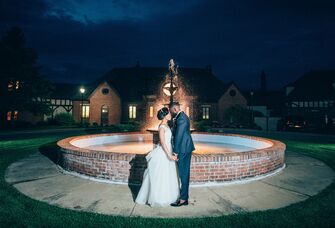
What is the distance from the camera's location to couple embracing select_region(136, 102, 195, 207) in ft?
16.5

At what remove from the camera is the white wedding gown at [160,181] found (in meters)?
4.98

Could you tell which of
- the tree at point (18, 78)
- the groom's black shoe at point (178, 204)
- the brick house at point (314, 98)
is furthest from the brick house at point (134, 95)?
the groom's black shoe at point (178, 204)

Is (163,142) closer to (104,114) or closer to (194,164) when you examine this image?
(194,164)

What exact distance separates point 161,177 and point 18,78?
30443 mm

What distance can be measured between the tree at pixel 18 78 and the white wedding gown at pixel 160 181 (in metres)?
29.5

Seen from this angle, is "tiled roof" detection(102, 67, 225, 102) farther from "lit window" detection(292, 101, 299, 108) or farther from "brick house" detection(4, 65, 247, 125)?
"lit window" detection(292, 101, 299, 108)

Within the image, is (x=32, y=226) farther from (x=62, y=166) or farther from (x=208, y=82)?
(x=208, y=82)

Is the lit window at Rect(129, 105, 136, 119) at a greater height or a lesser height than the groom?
greater

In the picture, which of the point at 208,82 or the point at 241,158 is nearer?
the point at 241,158

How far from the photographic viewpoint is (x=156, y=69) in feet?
137

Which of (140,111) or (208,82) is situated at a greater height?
(208,82)

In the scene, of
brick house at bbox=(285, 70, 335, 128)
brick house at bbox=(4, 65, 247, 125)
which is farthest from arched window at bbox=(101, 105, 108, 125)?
brick house at bbox=(285, 70, 335, 128)

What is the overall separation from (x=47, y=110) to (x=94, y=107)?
7.04m

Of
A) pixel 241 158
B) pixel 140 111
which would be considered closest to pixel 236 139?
pixel 241 158
